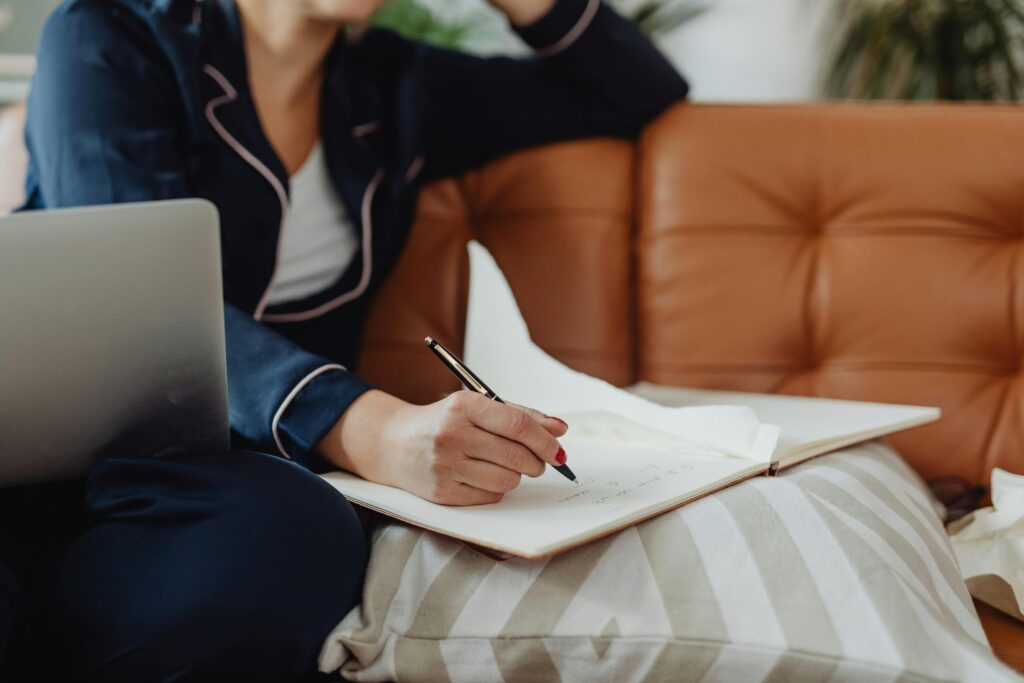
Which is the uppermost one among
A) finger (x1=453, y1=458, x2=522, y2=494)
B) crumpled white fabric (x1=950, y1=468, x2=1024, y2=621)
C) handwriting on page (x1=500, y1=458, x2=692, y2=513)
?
finger (x1=453, y1=458, x2=522, y2=494)

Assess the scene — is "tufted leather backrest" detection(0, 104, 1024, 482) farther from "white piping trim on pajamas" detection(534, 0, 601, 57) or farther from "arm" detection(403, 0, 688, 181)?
"white piping trim on pajamas" detection(534, 0, 601, 57)

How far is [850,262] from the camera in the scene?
3.69ft

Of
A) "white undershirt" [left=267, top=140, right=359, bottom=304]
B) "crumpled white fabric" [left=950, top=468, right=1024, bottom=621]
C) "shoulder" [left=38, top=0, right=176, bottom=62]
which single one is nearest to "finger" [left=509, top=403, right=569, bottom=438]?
"crumpled white fabric" [left=950, top=468, right=1024, bottom=621]

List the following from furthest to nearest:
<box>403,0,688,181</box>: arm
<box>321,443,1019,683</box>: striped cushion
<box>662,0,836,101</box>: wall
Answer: <box>662,0,836,101</box>: wall < <box>403,0,688,181</box>: arm < <box>321,443,1019,683</box>: striped cushion

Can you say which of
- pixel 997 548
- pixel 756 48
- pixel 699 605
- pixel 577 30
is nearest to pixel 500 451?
pixel 699 605

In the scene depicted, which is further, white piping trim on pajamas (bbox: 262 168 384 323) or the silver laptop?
white piping trim on pajamas (bbox: 262 168 384 323)

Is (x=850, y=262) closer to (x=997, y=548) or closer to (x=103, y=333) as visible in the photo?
(x=997, y=548)

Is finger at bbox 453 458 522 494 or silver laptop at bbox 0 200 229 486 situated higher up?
silver laptop at bbox 0 200 229 486

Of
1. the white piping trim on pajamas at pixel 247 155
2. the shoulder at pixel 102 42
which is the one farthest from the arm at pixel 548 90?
the shoulder at pixel 102 42

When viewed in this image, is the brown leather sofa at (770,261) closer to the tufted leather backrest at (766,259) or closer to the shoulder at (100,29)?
the tufted leather backrest at (766,259)

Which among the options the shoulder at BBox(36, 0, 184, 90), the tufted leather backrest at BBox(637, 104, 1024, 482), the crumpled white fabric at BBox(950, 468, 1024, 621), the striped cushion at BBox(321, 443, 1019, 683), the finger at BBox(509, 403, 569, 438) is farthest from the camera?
the tufted leather backrest at BBox(637, 104, 1024, 482)

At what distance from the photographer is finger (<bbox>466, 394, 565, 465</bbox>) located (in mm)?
669

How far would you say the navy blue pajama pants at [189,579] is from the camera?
0.62 m

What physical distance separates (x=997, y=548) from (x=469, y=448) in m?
0.50
